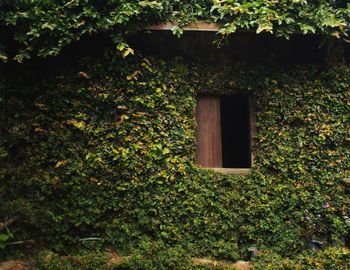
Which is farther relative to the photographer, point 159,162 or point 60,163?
point 159,162

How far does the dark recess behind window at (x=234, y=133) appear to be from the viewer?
28.5 ft

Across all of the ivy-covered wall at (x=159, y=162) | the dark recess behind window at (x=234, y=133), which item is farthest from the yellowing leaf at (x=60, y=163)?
the dark recess behind window at (x=234, y=133)

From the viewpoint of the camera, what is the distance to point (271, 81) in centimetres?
604

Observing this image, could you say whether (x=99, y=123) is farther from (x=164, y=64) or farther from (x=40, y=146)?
(x=164, y=64)

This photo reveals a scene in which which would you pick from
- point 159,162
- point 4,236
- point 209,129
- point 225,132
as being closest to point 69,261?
point 4,236

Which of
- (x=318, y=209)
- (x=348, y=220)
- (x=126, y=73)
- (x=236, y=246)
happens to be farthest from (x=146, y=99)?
(x=348, y=220)

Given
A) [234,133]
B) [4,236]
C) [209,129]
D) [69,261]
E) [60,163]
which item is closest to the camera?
[4,236]

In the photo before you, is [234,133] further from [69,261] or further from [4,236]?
[4,236]

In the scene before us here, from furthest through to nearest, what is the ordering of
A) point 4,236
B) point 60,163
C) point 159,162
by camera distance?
point 159,162, point 60,163, point 4,236

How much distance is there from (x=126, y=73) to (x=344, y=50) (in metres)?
3.64

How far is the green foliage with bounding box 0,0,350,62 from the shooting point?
5.09 metres

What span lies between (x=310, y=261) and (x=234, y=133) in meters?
4.07

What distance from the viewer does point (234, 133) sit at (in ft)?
29.4

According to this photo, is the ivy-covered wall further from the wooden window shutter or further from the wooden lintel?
the wooden lintel
